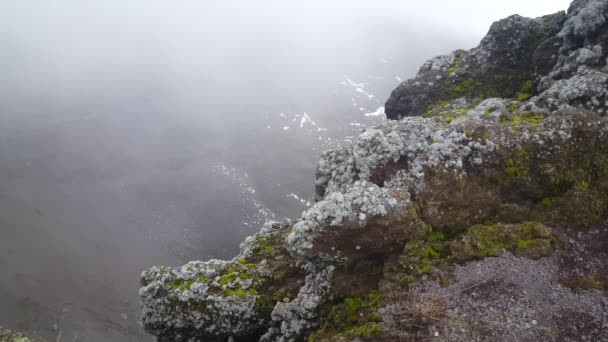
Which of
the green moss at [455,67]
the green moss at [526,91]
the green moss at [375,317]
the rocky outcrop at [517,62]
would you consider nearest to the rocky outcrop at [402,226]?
the green moss at [375,317]

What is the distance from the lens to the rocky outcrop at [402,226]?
1844 centimetres

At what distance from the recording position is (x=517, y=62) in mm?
37031

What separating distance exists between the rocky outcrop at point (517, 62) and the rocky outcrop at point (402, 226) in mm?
5067

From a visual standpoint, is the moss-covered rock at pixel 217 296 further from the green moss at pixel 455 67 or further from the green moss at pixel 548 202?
the green moss at pixel 455 67

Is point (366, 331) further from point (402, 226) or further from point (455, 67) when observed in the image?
point (455, 67)

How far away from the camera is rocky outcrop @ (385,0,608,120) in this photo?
102 ft

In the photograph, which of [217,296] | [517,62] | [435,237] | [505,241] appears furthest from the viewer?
[517,62]

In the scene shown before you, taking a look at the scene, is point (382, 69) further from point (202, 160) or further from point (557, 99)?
point (557, 99)

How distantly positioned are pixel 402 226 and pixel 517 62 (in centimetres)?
2608

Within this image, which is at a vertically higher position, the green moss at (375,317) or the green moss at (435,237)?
the green moss at (435,237)

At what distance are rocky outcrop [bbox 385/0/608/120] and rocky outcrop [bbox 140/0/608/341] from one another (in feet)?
16.6

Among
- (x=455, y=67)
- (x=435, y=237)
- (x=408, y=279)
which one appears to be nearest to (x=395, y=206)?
(x=435, y=237)

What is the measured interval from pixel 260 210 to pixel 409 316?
72.7 metres

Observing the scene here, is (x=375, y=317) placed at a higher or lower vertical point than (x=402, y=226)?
lower
